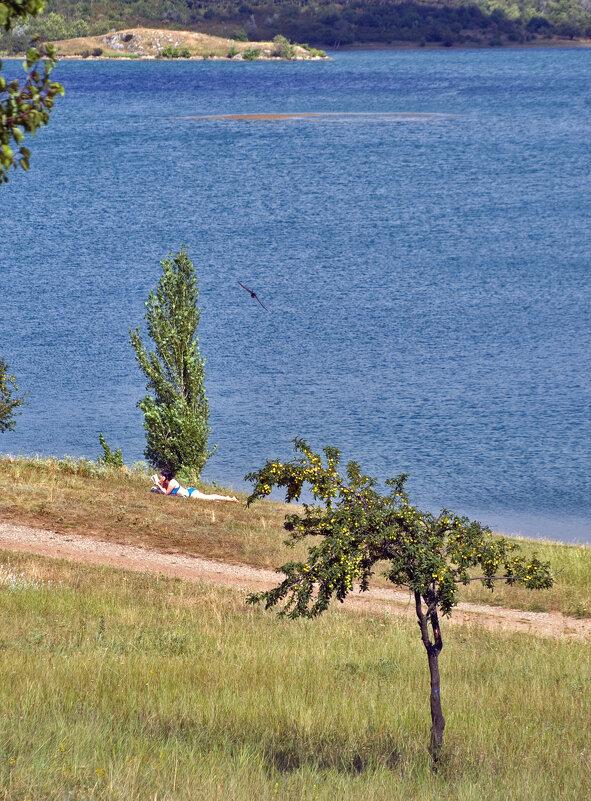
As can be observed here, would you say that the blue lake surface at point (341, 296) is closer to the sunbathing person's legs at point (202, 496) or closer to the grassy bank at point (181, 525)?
the sunbathing person's legs at point (202, 496)

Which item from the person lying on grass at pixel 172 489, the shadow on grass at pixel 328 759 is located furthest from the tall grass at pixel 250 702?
the person lying on grass at pixel 172 489

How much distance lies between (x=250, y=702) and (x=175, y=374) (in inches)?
764

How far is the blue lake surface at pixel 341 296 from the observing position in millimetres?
41375

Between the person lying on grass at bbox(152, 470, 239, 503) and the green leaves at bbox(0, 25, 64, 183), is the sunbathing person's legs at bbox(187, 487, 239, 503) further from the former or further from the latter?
the green leaves at bbox(0, 25, 64, 183)

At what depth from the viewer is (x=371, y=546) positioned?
35.5 feet

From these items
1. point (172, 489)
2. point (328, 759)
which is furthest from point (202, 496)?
point (328, 759)

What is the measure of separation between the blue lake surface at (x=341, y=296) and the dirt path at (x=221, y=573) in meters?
13.5

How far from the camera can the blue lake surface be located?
41375 mm

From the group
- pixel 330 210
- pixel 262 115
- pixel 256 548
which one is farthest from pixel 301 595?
pixel 262 115

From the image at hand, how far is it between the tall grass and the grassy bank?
3.25m

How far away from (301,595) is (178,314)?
21.5m

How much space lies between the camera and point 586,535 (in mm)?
33781

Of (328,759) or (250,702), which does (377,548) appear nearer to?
(328,759)

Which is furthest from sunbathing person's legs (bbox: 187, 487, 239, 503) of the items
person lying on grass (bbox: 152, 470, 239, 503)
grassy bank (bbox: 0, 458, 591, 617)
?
grassy bank (bbox: 0, 458, 591, 617)
